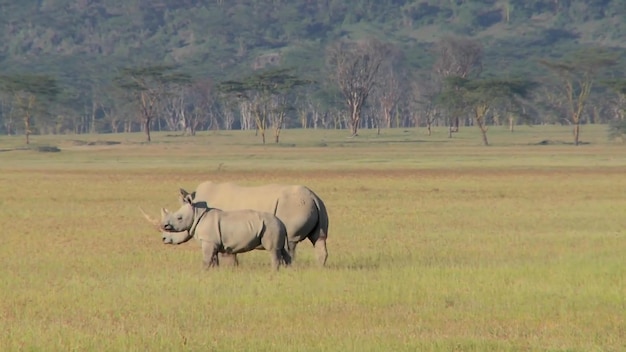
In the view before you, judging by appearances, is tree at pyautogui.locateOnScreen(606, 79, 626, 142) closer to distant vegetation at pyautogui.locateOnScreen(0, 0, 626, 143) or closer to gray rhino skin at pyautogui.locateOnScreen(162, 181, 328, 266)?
distant vegetation at pyautogui.locateOnScreen(0, 0, 626, 143)

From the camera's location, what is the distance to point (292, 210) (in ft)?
54.2

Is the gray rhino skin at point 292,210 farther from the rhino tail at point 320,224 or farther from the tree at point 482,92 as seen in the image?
the tree at point 482,92

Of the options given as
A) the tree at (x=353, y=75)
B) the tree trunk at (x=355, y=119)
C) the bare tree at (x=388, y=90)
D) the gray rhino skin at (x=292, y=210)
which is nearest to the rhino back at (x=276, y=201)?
the gray rhino skin at (x=292, y=210)

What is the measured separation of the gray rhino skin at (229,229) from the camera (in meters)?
15.7

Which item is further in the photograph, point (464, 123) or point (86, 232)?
point (464, 123)

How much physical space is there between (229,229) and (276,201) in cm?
119

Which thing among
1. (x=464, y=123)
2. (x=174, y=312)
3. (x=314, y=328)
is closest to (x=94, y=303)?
(x=174, y=312)

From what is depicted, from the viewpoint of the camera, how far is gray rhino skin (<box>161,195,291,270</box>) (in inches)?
618

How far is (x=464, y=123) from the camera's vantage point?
516ft

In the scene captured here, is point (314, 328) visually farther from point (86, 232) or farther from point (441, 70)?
point (441, 70)

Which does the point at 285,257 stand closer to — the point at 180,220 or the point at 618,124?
the point at 180,220

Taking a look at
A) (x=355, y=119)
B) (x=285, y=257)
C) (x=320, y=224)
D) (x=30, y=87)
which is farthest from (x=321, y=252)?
(x=355, y=119)

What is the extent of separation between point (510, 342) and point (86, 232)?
1398cm

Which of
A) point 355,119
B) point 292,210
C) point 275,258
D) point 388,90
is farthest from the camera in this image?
point 388,90
